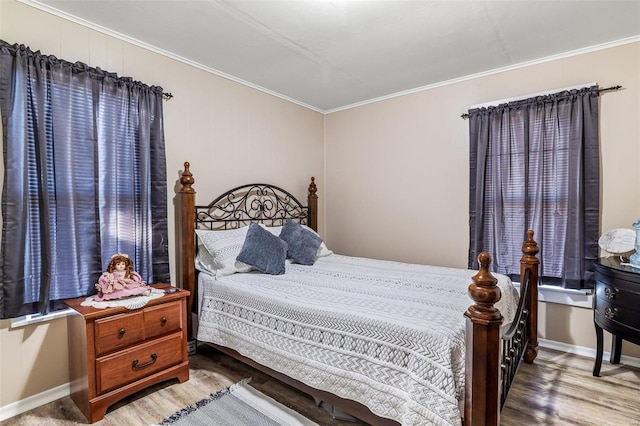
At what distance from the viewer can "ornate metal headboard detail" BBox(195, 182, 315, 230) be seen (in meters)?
3.19

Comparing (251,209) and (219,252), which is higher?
(251,209)

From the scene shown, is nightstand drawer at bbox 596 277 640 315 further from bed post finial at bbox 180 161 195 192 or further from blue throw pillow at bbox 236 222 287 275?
bed post finial at bbox 180 161 195 192

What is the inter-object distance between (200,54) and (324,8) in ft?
4.25

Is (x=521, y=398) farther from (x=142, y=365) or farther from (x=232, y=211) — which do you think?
(x=232, y=211)

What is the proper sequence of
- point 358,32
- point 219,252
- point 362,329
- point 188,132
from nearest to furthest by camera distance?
point 362,329, point 358,32, point 219,252, point 188,132

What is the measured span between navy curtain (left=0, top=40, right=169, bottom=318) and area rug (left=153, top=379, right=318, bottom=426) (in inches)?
41.7

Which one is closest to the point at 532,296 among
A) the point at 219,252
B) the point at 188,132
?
the point at 219,252

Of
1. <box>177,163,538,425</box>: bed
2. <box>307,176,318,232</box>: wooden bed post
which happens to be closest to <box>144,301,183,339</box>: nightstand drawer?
<box>177,163,538,425</box>: bed

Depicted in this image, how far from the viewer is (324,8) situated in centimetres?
213

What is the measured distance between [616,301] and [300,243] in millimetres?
2512

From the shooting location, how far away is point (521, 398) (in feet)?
7.24

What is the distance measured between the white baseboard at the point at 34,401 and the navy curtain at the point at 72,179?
59 cm

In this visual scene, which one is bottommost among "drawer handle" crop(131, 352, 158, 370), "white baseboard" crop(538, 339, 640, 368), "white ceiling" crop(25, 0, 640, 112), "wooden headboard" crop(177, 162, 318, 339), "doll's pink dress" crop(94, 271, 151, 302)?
"white baseboard" crop(538, 339, 640, 368)

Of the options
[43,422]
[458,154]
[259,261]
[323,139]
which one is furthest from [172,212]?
[458,154]
